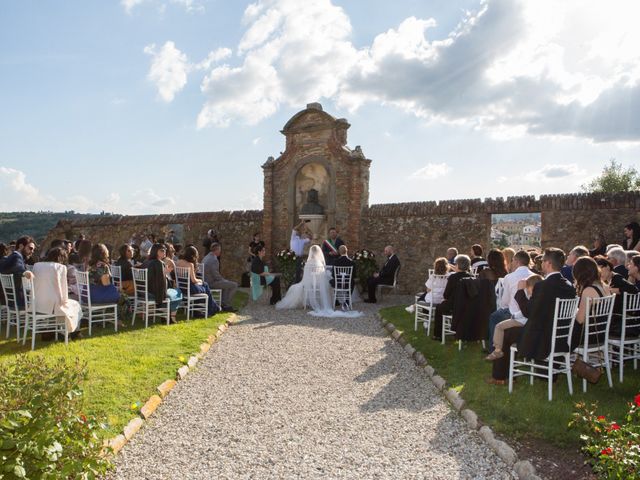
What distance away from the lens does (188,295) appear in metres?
9.84

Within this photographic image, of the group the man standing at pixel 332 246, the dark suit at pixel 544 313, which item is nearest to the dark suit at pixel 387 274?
the man standing at pixel 332 246

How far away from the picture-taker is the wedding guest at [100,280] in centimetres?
850

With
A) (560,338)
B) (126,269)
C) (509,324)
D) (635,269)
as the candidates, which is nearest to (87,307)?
(126,269)

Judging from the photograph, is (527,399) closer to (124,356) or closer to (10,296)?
(124,356)

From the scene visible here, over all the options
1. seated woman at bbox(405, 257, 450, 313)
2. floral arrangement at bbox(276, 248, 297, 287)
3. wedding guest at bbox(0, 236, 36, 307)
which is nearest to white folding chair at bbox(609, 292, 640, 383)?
seated woman at bbox(405, 257, 450, 313)

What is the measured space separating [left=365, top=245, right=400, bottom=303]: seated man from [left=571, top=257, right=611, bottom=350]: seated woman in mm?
6662

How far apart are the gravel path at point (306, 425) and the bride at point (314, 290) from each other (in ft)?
12.0

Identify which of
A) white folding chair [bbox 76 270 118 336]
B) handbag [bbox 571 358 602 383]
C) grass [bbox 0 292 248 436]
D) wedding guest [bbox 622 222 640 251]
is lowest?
grass [bbox 0 292 248 436]

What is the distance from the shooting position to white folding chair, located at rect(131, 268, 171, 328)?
902 centimetres

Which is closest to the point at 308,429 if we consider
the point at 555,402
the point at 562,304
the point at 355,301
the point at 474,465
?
the point at 474,465

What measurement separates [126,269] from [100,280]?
3.92 feet

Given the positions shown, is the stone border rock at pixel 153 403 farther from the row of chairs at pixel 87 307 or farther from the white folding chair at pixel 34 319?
the white folding chair at pixel 34 319

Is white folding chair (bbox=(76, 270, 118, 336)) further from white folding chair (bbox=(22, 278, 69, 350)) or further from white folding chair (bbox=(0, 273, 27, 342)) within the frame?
white folding chair (bbox=(0, 273, 27, 342))

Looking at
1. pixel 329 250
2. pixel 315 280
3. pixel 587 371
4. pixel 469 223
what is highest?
pixel 469 223
